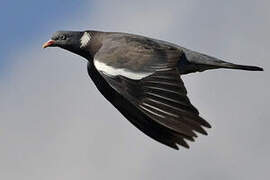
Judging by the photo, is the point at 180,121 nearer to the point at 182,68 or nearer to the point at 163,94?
the point at 163,94

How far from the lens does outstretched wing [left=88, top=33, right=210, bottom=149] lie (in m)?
15.5

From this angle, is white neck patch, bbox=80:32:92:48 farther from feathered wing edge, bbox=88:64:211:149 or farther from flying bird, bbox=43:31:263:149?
feathered wing edge, bbox=88:64:211:149

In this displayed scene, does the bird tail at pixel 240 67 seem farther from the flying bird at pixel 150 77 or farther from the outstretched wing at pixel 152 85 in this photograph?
the outstretched wing at pixel 152 85

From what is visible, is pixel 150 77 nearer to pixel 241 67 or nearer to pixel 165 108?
pixel 165 108

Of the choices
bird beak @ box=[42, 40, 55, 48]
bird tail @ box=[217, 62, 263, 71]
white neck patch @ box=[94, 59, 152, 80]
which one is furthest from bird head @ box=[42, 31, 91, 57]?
white neck patch @ box=[94, 59, 152, 80]

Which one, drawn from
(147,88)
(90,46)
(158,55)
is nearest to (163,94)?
(147,88)

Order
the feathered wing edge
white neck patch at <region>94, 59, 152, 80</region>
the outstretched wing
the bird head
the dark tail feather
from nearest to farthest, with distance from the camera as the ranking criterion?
the feathered wing edge → the outstretched wing → white neck patch at <region>94, 59, 152, 80</region> → the dark tail feather → the bird head

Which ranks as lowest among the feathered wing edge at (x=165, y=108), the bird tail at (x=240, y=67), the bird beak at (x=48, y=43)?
the bird beak at (x=48, y=43)

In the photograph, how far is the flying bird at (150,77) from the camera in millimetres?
15630

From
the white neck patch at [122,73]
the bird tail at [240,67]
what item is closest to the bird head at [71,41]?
the bird tail at [240,67]

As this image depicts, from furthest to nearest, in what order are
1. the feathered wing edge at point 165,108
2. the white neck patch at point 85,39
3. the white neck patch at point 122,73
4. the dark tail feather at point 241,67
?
the white neck patch at point 85,39 < the dark tail feather at point 241,67 < the white neck patch at point 122,73 < the feathered wing edge at point 165,108

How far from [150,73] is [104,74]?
75 cm

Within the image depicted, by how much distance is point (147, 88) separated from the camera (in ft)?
53.4

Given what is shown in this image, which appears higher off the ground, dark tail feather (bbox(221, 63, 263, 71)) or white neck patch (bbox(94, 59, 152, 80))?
white neck patch (bbox(94, 59, 152, 80))
